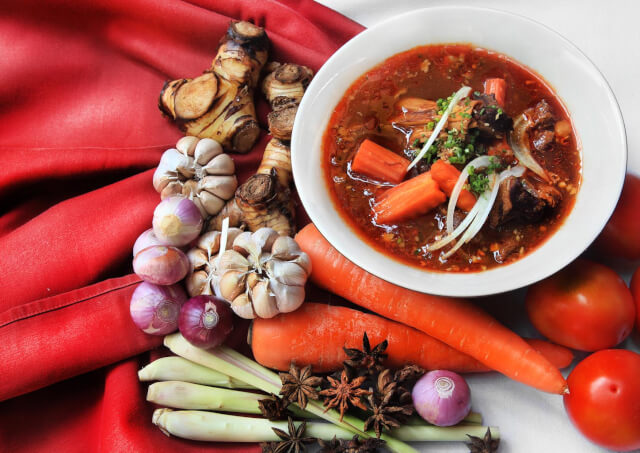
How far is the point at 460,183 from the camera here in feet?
8.05

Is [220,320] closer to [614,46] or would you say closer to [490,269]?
[490,269]

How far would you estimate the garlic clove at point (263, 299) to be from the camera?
101 inches

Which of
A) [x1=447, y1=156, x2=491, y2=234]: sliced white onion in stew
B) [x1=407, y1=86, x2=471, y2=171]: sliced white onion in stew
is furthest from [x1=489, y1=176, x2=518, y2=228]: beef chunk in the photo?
[x1=407, y1=86, x2=471, y2=171]: sliced white onion in stew

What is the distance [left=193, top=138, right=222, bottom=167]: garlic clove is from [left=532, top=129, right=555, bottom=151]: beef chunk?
156 cm

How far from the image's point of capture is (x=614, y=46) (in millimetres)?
3031

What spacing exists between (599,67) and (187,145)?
2.23 meters

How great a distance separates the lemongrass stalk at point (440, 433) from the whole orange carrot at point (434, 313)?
0.30m

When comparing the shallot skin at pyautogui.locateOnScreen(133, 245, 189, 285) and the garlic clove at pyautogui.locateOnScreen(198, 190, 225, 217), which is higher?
the garlic clove at pyautogui.locateOnScreen(198, 190, 225, 217)

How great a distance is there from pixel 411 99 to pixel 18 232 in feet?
6.88

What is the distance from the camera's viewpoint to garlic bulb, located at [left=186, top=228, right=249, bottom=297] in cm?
274

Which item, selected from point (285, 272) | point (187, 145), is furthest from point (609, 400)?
point (187, 145)

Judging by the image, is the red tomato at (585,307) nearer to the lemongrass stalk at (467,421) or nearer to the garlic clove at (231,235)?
the lemongrass stalk at (467,421)

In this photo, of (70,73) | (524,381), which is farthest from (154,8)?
(524,381)

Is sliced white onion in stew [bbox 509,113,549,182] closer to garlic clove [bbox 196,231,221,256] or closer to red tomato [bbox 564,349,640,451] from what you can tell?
red tomato [bbox 564,349,640,451]
